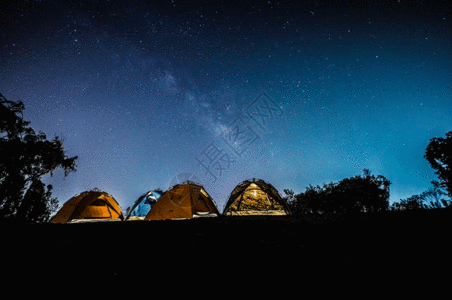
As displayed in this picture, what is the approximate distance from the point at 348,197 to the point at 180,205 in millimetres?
20027

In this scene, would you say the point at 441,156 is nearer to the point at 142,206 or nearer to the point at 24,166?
the point at 142,206

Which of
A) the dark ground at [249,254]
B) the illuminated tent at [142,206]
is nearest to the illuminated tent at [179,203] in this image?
the illuminated tent at [142,206]

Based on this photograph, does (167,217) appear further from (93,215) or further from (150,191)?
(93,215)

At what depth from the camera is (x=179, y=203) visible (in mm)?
9359

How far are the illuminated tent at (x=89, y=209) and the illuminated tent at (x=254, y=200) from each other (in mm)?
8235

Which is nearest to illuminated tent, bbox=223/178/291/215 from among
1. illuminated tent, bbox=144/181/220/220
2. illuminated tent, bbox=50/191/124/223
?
illuminated tent, bbox=144/181/220/220

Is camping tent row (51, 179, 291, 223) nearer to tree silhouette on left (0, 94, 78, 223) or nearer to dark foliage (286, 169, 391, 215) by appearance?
tree silhouette on left (0, 94, 78, 223)

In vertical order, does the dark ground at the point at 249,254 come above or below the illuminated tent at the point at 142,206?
below

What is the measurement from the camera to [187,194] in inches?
380

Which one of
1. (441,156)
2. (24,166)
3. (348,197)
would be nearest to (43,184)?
(24,166)

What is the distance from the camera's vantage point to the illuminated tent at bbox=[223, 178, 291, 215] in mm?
11000

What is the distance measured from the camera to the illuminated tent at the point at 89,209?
9548 mm

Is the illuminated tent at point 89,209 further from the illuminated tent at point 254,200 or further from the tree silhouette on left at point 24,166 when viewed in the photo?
the illuminated tent at point 254,200

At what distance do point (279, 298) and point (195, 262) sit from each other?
1.01 m
